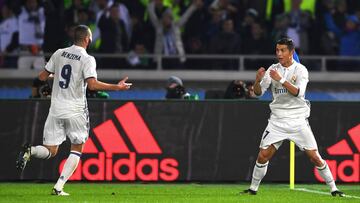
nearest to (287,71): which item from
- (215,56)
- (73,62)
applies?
(73,62)

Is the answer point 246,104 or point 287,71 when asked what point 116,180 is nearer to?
point 246,104

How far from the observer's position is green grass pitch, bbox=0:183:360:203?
537 inches

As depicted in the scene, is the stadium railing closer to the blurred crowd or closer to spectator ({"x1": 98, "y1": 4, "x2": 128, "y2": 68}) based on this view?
the blurred crowd

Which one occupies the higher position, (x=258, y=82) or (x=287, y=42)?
(x=287, y=42)

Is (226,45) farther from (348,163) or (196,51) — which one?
(348,163)

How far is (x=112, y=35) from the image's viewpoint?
2222 cm

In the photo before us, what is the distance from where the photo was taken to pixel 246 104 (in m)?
A: 17.7

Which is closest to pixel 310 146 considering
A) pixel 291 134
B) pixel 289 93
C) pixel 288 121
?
pixel 291 134

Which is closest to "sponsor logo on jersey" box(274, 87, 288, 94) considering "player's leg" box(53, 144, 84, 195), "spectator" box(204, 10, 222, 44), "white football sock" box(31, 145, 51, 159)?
"player's leg" box(53, 144, 84, 195)

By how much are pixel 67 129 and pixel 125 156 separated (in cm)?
347

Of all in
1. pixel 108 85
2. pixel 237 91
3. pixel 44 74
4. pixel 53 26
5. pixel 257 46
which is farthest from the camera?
pixel 257 46

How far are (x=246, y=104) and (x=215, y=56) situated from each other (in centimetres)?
465

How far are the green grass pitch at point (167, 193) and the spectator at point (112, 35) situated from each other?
5.71 m

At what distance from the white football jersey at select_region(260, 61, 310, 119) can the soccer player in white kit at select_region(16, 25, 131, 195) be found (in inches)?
89.8
